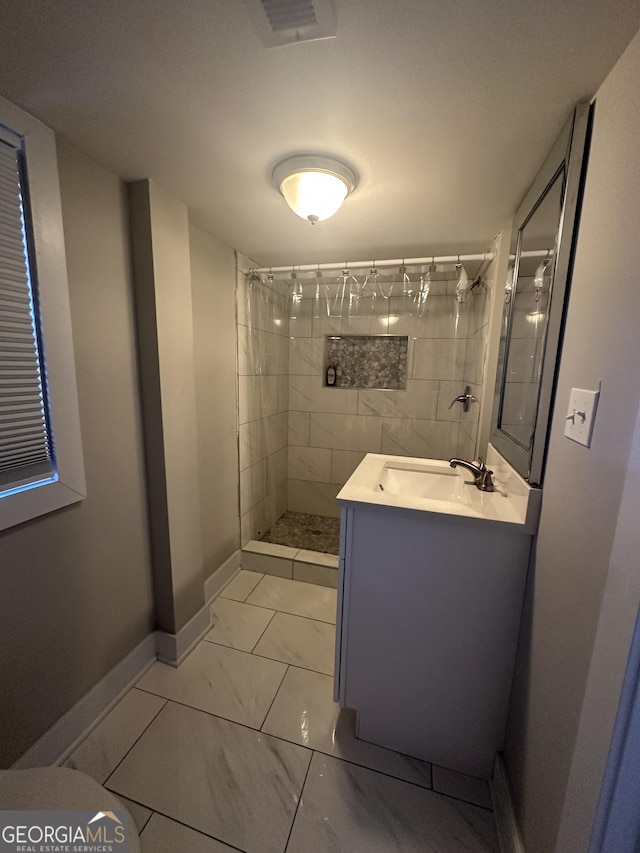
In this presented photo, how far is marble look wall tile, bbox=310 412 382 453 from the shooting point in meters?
2.77

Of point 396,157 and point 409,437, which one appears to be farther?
point 409,437

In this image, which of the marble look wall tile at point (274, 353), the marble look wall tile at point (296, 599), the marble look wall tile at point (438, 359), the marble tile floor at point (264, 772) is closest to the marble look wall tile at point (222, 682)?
the marble tile floor at point (264, 772)

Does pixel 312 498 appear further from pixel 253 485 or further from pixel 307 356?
pixel 307 356

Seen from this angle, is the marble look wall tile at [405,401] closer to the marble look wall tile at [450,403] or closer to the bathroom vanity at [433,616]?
the marble look wall tile at [450,403]

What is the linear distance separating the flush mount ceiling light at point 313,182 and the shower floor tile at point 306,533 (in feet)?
6.58

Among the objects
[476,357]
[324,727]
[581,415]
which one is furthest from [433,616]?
[476,357]

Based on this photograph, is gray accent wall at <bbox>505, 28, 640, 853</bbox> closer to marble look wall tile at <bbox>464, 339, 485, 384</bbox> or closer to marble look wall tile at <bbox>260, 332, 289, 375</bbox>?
marble look wall tile at <bbox>464, 339, 485, 384</bbox>

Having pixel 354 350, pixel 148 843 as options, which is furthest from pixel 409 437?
pixel 148 843

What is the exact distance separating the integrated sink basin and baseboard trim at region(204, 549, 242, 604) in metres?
1.24

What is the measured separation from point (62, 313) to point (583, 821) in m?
1.80

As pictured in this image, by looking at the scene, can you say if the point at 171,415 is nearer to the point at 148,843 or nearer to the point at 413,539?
the point at 413,539

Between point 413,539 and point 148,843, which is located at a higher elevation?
point 413,539

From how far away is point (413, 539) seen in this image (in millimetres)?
1098

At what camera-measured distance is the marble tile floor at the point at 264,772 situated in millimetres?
980
